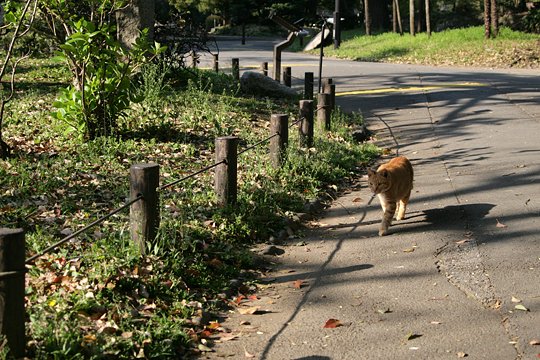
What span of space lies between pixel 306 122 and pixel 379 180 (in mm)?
3619

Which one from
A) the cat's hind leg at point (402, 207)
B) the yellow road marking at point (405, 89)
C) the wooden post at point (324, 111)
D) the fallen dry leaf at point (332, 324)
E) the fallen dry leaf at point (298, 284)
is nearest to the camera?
the fallen dry leaf at point (332, 324)

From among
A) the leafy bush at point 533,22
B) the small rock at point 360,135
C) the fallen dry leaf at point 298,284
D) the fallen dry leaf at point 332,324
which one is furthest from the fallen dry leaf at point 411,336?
the leafy bush at point 533,22

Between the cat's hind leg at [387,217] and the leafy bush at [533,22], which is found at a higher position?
the leafy bush at [533,22]

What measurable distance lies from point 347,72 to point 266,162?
1619 cm

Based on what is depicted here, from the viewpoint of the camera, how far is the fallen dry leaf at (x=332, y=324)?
598 cm

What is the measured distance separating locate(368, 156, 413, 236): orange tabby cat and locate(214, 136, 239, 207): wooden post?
4.87 ft

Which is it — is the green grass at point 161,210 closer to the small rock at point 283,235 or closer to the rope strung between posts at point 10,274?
the small rock at point 283,235

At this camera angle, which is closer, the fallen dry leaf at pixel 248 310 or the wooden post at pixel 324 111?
the fallen dry leaf at pixel 248 310

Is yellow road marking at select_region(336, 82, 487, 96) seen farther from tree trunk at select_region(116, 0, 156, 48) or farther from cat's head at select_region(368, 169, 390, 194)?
cat's head at select_region(368, 169, 390, 194)

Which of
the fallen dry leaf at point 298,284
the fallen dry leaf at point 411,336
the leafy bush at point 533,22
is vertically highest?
the leafy bush at point 533,22

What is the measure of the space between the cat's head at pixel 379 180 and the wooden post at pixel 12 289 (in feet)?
14.9

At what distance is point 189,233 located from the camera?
7.61m

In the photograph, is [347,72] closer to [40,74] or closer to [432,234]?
[40,74]

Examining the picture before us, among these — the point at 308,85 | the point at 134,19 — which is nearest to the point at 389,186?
the point at 134,19
